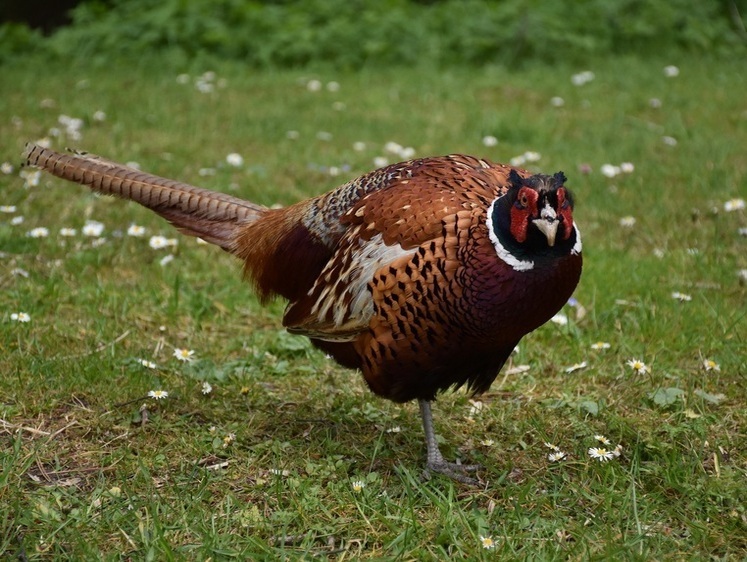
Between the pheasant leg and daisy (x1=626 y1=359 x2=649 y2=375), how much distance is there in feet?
2.63

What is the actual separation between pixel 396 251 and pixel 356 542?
0.87 metres

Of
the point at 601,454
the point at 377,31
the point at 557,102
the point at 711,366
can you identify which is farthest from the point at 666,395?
the point at 377,31

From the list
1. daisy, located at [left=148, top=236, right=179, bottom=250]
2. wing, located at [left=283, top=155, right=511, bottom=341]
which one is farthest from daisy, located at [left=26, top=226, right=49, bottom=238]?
wing, located at [left=283, top=155, right=511, bottom=341]

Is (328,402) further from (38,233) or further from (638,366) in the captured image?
(38,233)

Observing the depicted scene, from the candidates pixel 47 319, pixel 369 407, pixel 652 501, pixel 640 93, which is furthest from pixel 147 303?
pixel 640 93

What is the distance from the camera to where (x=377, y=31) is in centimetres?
855

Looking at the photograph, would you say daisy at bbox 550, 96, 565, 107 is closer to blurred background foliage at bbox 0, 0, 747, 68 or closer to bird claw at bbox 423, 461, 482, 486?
blurred background foliage at bbox 0, 0, 747, 68

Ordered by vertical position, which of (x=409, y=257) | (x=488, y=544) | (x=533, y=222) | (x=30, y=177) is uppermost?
(x=533, y=222)

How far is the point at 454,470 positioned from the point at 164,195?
4.73 ft

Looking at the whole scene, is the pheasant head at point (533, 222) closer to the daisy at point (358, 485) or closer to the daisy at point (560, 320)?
the daisy at point (358, 485)

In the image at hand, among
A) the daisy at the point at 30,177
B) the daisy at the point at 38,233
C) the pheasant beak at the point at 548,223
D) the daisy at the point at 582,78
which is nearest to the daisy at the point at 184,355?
the daisy at the point at 38,233

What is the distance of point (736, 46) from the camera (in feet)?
Answer: 28.2

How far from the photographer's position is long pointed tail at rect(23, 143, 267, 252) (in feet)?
11.4

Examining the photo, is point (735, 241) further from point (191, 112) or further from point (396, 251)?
point (191, 112)
